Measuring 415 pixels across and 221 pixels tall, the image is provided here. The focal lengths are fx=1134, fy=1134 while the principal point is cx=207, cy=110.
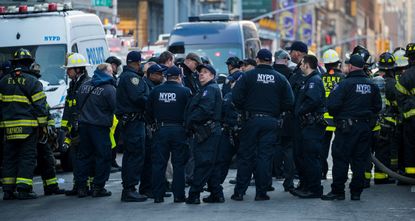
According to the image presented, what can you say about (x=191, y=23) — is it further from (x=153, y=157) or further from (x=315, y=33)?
(x=315, y=33)

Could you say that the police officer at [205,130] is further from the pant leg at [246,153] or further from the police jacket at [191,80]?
the police jacket at [191,80]

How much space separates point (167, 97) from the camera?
1394cm

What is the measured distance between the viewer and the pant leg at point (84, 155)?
1495 cm

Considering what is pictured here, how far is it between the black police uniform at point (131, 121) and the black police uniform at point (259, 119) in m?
1.22

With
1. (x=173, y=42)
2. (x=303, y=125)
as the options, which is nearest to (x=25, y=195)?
(x=303, y=125)

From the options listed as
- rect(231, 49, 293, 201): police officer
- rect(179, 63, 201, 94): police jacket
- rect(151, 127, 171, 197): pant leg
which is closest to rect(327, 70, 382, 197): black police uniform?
rect(231, 49, 293, 201): police officer

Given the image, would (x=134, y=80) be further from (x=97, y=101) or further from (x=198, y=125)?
(x=198, y=125)

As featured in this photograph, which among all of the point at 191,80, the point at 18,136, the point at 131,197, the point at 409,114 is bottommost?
the point at 131,197

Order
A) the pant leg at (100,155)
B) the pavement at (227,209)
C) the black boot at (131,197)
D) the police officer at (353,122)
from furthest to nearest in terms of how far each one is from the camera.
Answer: the pant leg at (100,155), the black boot at (131,197), the police officer at (353,122), the pavement at (227,209)

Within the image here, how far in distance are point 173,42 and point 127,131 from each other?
14.4 meters

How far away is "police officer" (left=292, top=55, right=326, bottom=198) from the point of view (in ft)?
47.2

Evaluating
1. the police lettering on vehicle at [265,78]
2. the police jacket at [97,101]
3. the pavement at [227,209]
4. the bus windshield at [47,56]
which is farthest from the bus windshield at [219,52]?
the police lettering on vehicle at [265,78]

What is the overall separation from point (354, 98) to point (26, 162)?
441cm

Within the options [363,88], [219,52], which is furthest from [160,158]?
[219,52]
